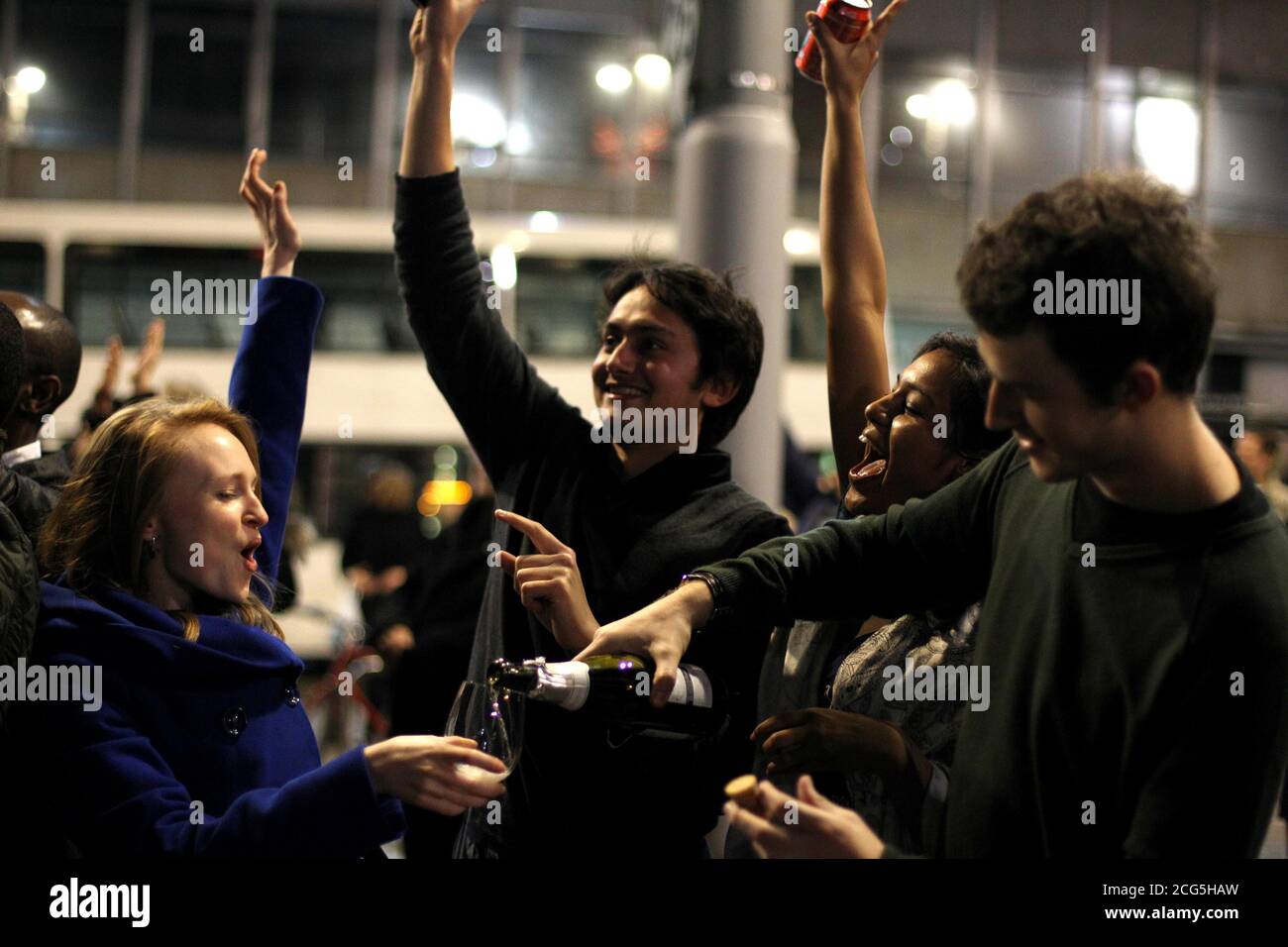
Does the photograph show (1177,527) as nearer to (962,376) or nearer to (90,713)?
(962,376)

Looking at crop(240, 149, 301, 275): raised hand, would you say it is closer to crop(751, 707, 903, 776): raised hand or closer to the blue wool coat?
the blue wool coat

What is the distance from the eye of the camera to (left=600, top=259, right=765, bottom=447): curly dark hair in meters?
2.40

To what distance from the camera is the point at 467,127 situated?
16.9 meters

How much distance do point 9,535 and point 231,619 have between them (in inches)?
13.3

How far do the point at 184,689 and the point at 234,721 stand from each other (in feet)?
0.27

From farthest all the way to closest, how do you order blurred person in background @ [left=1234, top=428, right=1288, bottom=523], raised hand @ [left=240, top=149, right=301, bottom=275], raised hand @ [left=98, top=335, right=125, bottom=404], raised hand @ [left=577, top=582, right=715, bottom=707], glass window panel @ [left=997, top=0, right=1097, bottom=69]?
glass window panel @ [left=997, top=0, right=1097, bottom=69] → blurred person in background @ [left=1234, top=428, right=1288, bottom=523] → raised hand @ [left=98, top=335, right=125, bottom=404] → raised hand @ [left=240, top=149, right=301, bottom=275] → raised hand @ [left=577, top=582, right=715, bottom=707]

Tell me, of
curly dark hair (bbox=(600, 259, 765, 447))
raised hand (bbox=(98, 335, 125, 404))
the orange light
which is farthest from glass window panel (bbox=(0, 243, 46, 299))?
curly dark hair (bbox=(600, 259, 765, 447))

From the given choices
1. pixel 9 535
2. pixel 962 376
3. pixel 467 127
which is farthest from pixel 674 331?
pixel 467 127

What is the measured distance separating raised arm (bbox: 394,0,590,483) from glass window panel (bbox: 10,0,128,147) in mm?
16322

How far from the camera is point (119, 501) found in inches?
75.6

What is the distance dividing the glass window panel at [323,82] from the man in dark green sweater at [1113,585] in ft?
54.8

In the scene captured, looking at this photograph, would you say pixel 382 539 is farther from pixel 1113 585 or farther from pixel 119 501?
pixel 1113 585

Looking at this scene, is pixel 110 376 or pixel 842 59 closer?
pixel 842 59

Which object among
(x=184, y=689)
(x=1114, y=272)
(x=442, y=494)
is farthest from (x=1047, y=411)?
(x=442, y=494)
